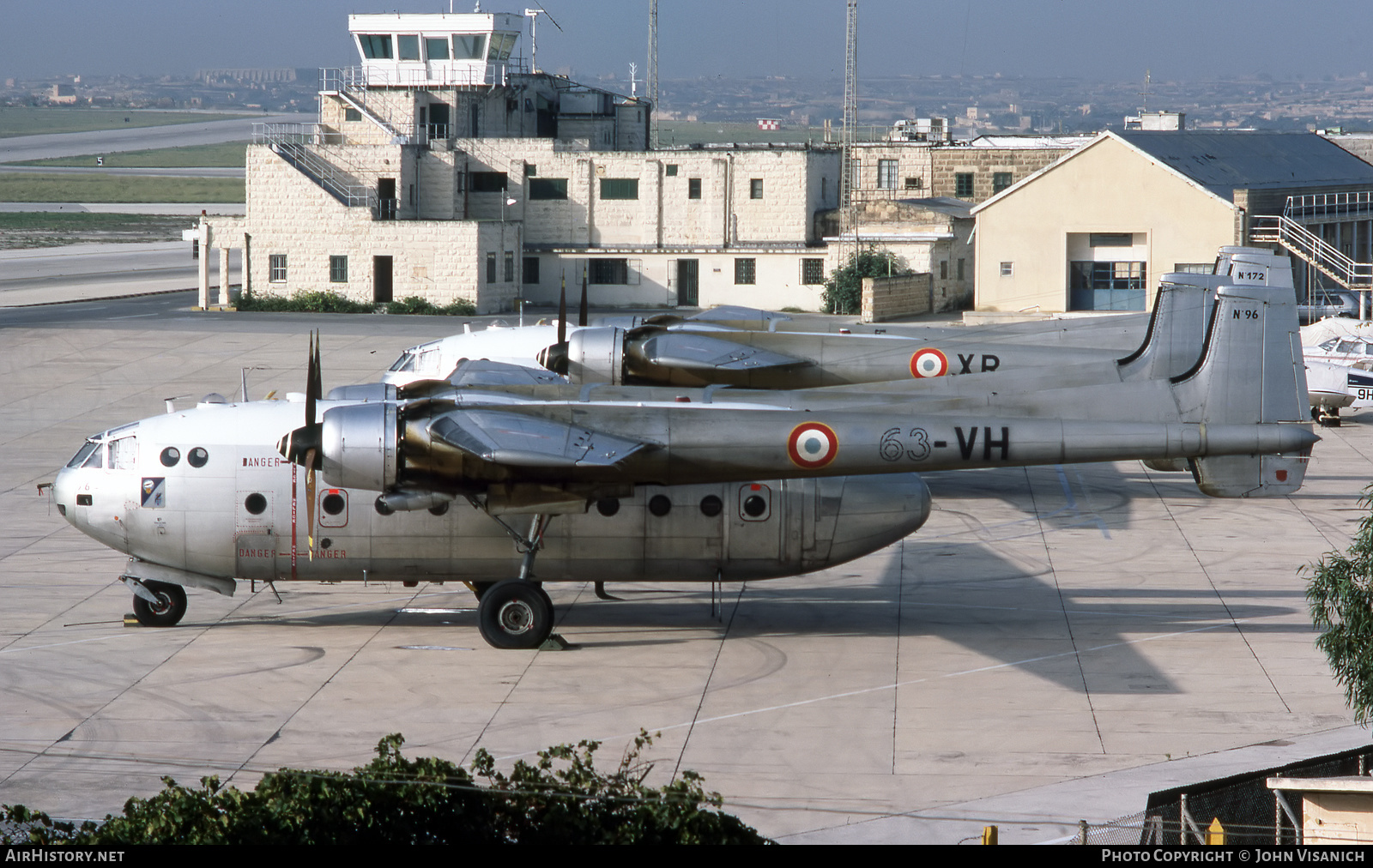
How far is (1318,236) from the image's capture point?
75.1m

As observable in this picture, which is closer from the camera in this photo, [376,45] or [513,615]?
[513,615]

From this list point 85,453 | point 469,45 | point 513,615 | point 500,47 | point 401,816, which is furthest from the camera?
point 500,47

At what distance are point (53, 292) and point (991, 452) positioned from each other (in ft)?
236

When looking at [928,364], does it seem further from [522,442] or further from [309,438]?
[309,438]

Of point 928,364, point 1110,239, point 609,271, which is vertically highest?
point 1110,239

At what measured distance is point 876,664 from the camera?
23.6 m

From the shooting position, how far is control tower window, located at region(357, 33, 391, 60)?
3120 inches

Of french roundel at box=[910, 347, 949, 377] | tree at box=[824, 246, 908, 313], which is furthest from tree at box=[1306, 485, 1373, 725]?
tree at box=[824, 246, 908, 313]

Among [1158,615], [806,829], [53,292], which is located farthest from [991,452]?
[53,292]

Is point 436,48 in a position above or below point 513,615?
above

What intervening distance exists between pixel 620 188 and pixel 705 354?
45644 millimetres

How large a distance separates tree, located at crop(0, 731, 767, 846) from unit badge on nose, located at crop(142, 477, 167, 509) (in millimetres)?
12627

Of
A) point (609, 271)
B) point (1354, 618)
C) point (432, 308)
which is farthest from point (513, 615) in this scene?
point (609, 271)

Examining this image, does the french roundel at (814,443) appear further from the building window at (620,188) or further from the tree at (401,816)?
the building window at (620,188)
